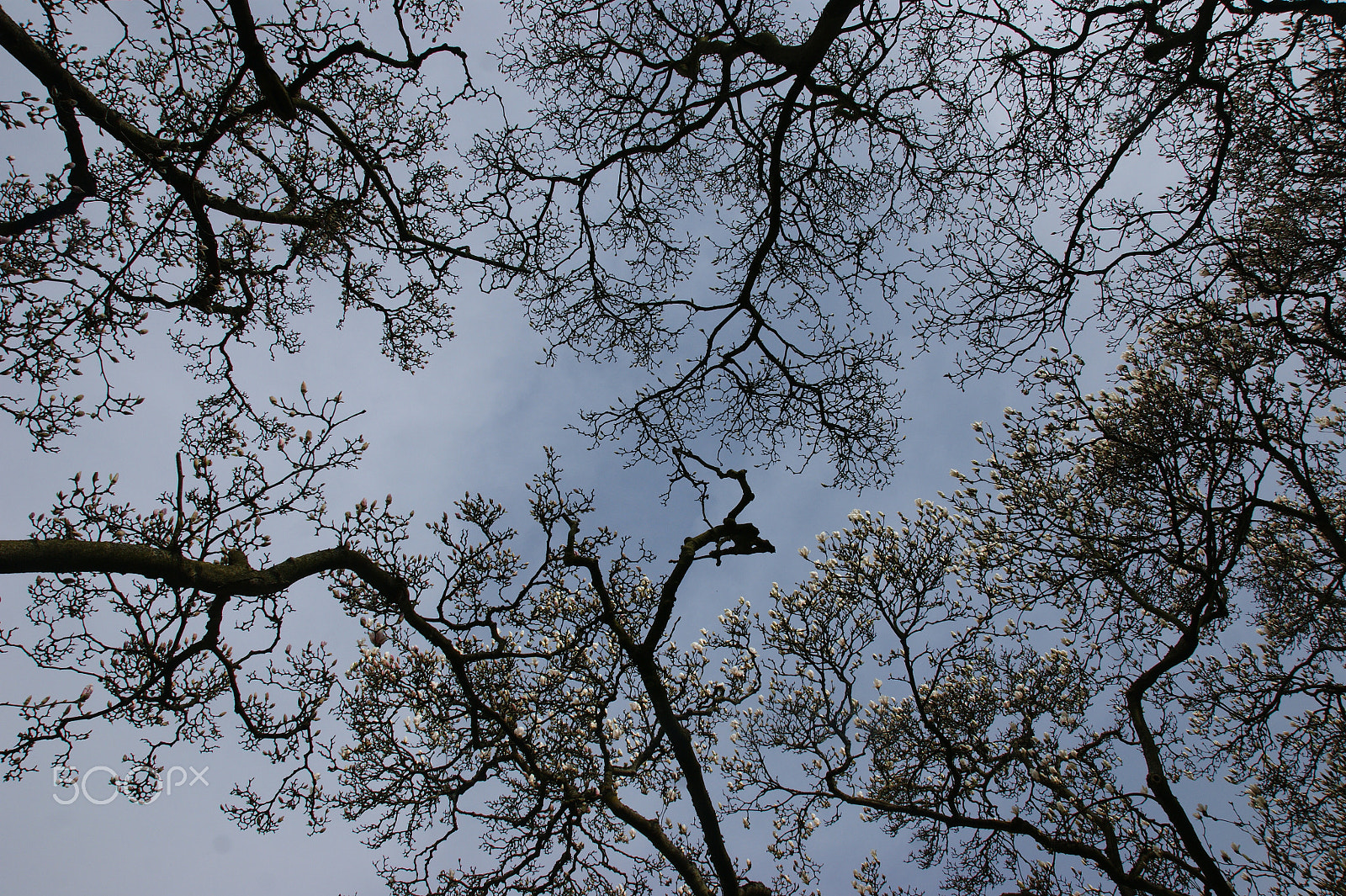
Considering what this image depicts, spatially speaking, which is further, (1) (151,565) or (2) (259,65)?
(2) (259,65)

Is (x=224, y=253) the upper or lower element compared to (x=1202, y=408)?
upper

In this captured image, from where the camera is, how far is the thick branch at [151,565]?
4.35 m

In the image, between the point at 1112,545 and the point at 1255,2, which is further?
the point at 1112,545

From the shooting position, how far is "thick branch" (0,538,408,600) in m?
4.35

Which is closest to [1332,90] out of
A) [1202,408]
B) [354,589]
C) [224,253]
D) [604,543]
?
[1202,408]

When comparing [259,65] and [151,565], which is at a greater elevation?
[259,65]

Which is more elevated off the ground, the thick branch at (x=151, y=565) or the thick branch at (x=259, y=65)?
the thick branch at (x=259, y=65)

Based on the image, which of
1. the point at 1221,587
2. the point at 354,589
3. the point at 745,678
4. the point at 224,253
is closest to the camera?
the point at 354,589

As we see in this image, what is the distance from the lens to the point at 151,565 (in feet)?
15.2

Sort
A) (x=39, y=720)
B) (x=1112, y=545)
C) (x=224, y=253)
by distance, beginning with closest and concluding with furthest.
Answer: (x=39, y=720)
(x=224, y=253)
(x=1112, y=545)

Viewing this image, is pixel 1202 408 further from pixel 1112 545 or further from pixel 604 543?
pixel 604 543

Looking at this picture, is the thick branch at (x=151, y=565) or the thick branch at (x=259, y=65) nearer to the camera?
the thick branch at (x=151, y=565)

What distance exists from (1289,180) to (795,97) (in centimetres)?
534

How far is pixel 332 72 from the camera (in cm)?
711
